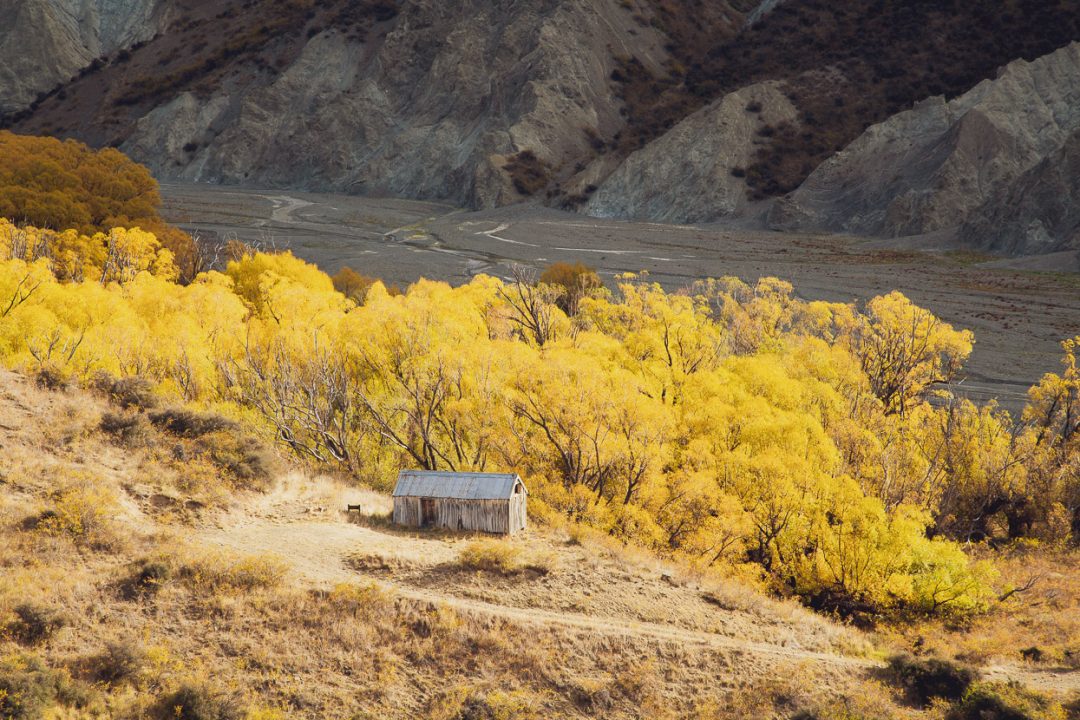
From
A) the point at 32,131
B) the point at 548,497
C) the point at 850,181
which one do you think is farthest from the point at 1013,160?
the point at 32,131

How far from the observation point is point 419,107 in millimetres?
127625

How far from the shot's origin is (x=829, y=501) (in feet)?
89.9

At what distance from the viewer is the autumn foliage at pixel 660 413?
1059 inches

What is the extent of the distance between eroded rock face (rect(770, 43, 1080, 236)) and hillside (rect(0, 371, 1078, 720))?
69999 millimetres

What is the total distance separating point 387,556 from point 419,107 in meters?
→ 117

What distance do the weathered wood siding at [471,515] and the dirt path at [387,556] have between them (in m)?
0.82

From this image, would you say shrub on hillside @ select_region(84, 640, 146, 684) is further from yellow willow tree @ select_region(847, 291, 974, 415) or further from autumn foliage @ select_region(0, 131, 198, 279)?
autumn foliage @ select_region(0, 131, 198, 279)

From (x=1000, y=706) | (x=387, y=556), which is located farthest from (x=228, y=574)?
(x=1000, y=706)

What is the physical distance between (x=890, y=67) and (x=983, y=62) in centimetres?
1065

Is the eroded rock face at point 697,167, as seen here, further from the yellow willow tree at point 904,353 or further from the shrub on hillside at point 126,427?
the shrub on hillside at point 126,427

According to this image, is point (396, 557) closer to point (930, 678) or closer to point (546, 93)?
point (930, 678)

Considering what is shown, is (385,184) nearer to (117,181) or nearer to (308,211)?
(308,211)

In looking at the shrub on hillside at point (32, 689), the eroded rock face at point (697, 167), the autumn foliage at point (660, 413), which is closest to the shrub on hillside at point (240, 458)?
the autumn foliage at point (660, 413)

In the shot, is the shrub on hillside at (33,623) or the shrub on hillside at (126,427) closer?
the shrub on hillside at (33,623)
